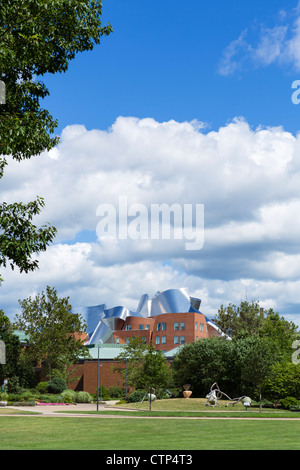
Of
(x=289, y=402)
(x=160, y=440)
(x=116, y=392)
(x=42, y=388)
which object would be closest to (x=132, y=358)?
(x=116, y=392)

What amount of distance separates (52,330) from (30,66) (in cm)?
6866

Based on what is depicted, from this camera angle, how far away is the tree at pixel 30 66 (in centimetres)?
1252

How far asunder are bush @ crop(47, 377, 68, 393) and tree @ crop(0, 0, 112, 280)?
67.4 meters

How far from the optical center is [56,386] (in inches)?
3017

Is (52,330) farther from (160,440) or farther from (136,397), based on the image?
(160,440)

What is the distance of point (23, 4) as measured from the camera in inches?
491

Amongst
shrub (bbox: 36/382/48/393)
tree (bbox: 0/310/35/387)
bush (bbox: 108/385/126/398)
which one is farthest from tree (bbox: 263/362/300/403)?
tree (bbox: 0/310/35/387)

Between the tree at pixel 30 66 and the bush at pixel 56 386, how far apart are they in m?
67.4

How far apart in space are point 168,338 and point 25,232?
103 metres

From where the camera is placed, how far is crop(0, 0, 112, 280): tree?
41.1 ft

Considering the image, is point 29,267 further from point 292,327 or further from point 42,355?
point 292,327

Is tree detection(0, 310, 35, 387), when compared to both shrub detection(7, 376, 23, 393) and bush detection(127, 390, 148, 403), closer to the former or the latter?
shrub detection(7, 376, 23, 393)
